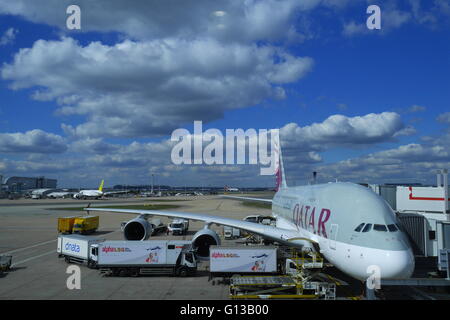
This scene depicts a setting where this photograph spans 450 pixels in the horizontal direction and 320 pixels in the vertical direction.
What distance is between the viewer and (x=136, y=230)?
1065 inches

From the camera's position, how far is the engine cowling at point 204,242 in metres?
22.9

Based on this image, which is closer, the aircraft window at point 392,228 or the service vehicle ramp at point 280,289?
the aircraft window at point 392,228

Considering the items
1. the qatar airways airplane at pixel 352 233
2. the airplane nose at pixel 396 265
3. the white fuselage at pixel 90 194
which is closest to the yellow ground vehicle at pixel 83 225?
the qatar airways airplane at pixel 352 233

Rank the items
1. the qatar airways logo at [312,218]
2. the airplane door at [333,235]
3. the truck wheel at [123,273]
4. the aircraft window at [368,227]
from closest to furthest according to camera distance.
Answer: the aircraft window at [368,227]
the airplane door at [333,235]
the qatar airways logo at [312,218]
the truck wheel at [123,273]

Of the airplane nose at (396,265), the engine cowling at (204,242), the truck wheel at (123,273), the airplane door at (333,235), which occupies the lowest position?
the truck wheel at (123,273)

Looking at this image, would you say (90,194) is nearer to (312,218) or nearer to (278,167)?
(278,167)

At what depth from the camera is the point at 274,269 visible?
19547 mm

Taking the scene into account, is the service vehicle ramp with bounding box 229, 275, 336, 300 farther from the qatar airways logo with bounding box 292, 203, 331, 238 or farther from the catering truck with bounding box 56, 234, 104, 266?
the catering truck with bounding box 56, 234, 104, 266

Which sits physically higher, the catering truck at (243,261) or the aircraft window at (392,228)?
the aircraft window at (392,228)

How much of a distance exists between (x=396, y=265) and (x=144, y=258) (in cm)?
1418

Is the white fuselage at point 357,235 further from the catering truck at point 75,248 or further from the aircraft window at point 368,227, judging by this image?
the catering truck at point 75,248

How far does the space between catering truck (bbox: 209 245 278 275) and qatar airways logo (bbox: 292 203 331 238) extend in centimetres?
251

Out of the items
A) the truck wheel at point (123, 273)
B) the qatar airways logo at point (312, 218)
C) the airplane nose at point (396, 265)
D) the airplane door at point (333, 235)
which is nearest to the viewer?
the airplane nose at point (396, 265)

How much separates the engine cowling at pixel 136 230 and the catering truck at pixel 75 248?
237 cm
